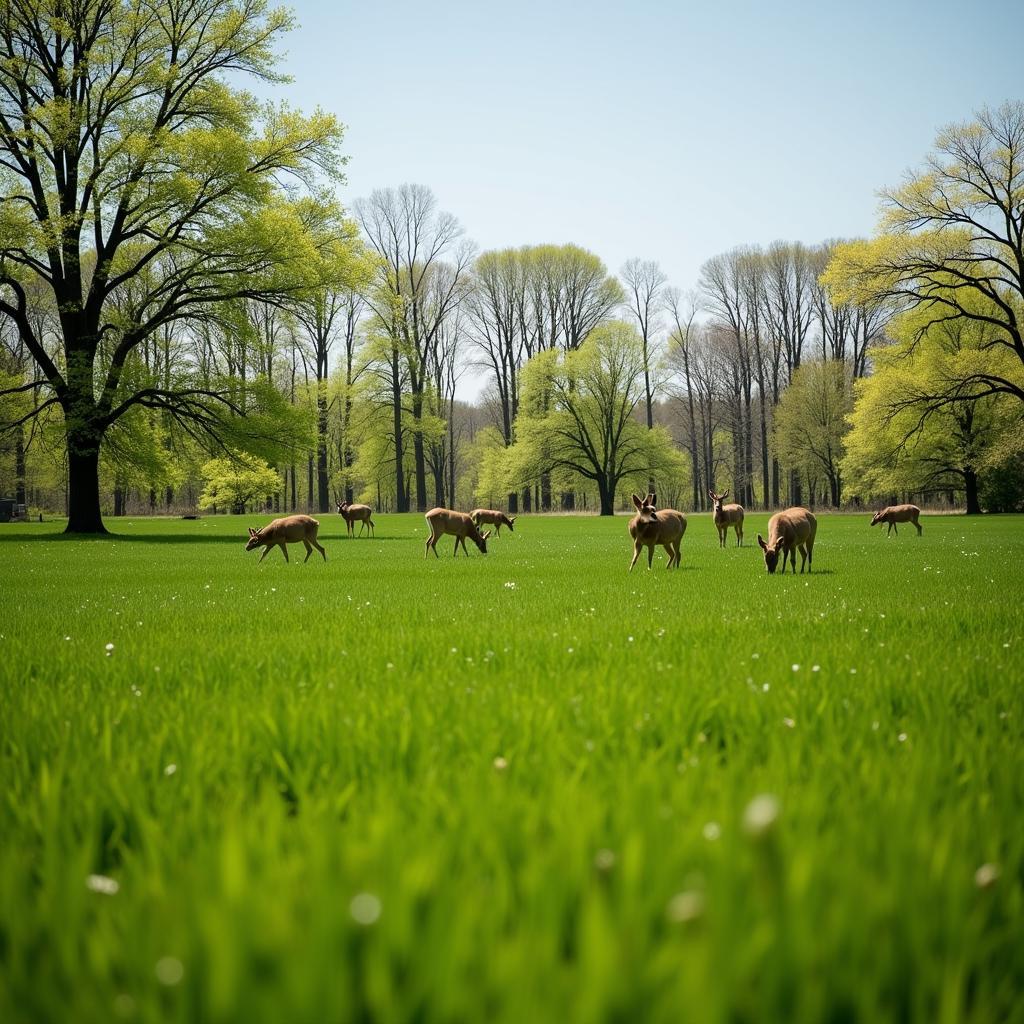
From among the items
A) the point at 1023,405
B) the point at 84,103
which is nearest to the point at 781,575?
the point at 84,103

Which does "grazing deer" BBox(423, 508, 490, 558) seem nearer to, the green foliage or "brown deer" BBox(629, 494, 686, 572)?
"brown deer" BBox(629, 494, 686, 572)

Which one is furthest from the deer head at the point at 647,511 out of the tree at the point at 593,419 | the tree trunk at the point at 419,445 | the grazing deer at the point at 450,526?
the tree trunk at the point at 419,445

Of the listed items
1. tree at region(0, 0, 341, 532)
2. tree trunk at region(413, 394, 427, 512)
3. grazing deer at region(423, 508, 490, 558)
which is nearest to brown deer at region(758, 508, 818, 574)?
grazing deer at region(423, 508, 490, 558)

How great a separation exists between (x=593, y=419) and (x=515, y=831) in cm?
6698

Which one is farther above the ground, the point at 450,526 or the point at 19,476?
the point at 19,476

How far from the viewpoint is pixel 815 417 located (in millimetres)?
66688

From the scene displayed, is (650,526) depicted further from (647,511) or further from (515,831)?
(515,831)

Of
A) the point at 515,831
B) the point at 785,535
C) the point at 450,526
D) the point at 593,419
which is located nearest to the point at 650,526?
the point at 785,535

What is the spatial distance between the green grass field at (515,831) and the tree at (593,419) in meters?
61.2

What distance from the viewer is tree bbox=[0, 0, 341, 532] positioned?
31.7 m

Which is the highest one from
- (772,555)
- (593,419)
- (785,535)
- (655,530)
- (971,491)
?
(593,419)

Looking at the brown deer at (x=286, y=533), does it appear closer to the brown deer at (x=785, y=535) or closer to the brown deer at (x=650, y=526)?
the brown deer at (x=650, y=526)

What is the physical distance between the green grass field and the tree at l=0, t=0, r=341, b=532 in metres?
30.8

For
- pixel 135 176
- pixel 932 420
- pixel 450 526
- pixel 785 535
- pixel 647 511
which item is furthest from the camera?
pixel 932 420
